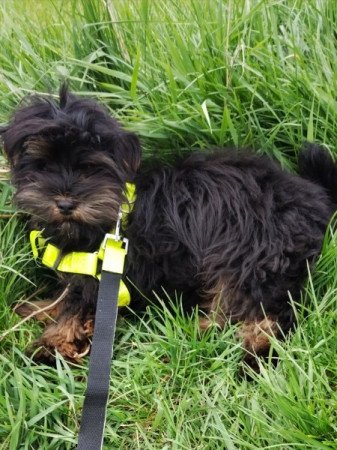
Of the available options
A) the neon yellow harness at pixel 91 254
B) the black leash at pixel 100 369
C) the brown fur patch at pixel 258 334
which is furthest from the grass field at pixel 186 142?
the black leash at pixel 100 369

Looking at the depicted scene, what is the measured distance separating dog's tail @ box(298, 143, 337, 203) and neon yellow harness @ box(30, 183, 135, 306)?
0.93m

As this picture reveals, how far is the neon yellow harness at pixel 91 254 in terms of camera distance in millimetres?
2725

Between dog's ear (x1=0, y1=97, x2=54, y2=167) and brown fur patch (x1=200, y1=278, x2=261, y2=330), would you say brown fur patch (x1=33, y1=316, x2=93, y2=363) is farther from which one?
dog's ear (x1=0, y1=97, x2=54, y2=167)

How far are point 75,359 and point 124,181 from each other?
84 centimetres

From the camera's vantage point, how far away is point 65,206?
2.69 metres

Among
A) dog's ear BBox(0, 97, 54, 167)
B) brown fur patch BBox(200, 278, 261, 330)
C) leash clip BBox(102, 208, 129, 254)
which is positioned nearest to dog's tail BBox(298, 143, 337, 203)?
brown fur patch BBox(200, 278, 261, 330)

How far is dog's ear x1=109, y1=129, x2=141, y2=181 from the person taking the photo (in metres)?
2.82

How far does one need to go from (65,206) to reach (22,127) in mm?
420

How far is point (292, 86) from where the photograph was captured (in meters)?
3.56

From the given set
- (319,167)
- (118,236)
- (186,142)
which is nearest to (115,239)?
(118,236)

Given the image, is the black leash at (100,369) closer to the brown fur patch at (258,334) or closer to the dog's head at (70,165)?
the dog's head at (70,165)

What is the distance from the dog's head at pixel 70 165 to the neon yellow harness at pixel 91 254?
57 millimetres

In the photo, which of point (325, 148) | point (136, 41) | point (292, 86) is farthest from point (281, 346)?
point (136, 41)

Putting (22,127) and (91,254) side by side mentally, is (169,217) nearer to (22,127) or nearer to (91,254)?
(91,254)
